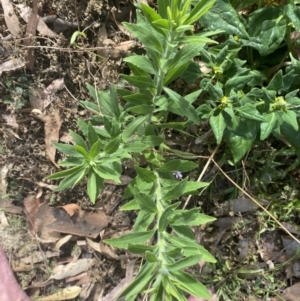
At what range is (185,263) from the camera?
1.65 m

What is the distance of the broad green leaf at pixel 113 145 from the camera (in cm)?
178

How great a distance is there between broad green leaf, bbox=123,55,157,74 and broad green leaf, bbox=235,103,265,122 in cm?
44

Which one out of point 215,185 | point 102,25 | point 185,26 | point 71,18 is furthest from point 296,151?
point 71,18

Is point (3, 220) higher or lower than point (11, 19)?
lower

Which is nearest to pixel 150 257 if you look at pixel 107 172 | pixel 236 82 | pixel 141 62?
pixel 107 172

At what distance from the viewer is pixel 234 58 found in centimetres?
207

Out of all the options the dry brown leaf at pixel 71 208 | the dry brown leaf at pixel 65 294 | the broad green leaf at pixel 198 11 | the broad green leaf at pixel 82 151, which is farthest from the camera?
the dry brown leaf at pixel 65 294

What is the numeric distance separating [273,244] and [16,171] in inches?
63.0

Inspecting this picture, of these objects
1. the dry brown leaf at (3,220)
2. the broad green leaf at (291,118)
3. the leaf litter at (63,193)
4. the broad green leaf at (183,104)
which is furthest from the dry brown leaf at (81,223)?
the broad green leaf at (291,118)

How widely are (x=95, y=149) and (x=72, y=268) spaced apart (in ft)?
4.22

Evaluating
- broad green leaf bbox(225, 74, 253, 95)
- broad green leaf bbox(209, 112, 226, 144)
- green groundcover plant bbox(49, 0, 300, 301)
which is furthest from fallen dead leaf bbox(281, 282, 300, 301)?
broad green leaf bbox(225, 74, 253, 95)

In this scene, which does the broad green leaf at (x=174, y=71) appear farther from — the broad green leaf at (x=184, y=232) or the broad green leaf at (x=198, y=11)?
the broad green leaf at (x=184, y=232)

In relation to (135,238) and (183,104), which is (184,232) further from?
(183,104)

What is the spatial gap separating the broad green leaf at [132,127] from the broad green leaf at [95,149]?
0.15 meters
